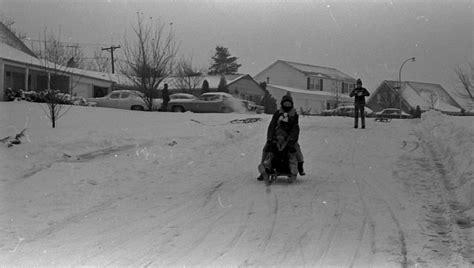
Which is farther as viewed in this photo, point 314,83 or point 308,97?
point 314,83

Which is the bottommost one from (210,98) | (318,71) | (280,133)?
(280,133)

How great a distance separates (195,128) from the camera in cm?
1694

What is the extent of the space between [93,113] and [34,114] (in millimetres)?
2907

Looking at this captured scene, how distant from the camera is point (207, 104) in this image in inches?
1155

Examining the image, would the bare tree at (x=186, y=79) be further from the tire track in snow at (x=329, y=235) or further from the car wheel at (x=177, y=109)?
the tire track in snow at (x=329, y=235)

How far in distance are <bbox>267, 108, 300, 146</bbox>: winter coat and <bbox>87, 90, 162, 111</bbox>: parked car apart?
746 inches

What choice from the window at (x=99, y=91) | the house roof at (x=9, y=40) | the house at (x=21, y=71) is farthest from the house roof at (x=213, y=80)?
the house roof at (x=9, y=40)

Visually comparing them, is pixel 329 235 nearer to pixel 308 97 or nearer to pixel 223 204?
pixel 223 204

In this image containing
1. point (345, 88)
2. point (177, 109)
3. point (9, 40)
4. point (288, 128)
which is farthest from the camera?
point (345, 88)

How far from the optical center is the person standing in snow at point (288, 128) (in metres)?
9.61

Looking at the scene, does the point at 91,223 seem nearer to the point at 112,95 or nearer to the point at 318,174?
the point at 318,174

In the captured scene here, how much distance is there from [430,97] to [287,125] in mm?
43586

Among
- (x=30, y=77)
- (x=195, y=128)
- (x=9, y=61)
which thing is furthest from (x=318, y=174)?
(x=30, y=77)

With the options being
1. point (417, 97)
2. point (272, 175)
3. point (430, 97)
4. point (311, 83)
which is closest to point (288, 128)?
point (272, 175)
